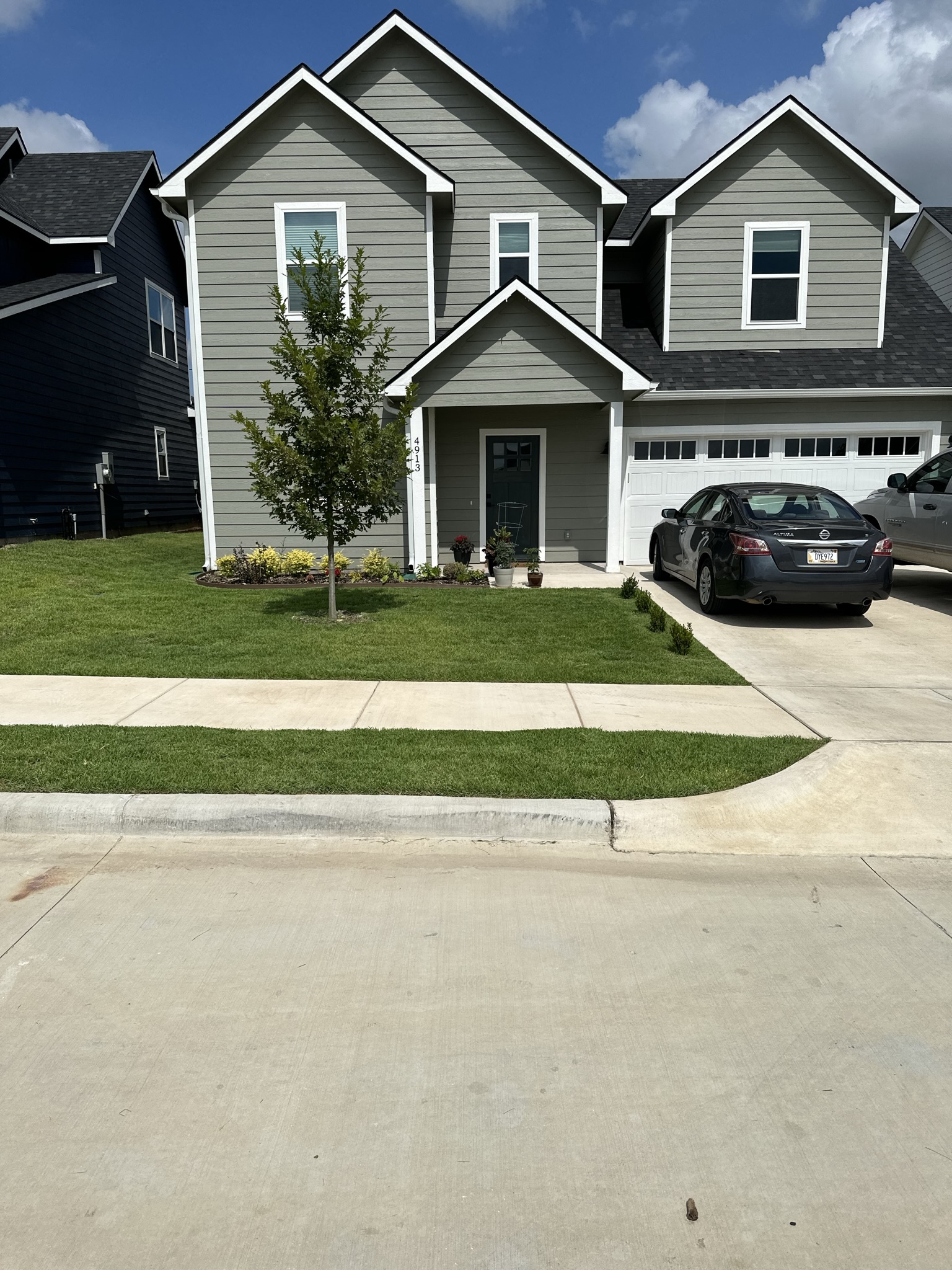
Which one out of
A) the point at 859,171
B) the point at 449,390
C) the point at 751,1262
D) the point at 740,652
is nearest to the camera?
the point at 751,1262

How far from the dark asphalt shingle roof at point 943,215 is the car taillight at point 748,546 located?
16272mm

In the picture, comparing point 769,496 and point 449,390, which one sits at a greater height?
point 449,390

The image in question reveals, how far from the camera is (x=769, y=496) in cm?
1103

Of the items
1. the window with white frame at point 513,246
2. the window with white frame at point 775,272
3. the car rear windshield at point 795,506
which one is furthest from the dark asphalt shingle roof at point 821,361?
the car rear windshield at point 795,506

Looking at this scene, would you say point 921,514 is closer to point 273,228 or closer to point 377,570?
point 377,570

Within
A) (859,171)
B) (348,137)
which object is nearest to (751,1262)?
(348,137)

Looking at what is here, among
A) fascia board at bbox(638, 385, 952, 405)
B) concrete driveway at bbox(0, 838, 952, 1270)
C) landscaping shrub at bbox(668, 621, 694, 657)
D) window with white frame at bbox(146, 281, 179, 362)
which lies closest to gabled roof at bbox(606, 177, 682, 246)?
fascia board at bbox(638, 385, 952, 405)

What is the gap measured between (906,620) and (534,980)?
9.06 meters

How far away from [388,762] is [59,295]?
16.4m

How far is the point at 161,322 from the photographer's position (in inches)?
993

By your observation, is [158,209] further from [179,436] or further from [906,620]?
[906,620]

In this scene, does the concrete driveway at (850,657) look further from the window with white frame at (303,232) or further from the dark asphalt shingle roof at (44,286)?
the dark asphalt shingle roof at (44,286)

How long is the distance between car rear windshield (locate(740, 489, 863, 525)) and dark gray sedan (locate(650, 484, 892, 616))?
0.01 meters

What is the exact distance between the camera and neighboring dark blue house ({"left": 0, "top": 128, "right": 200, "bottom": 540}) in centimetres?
1800
